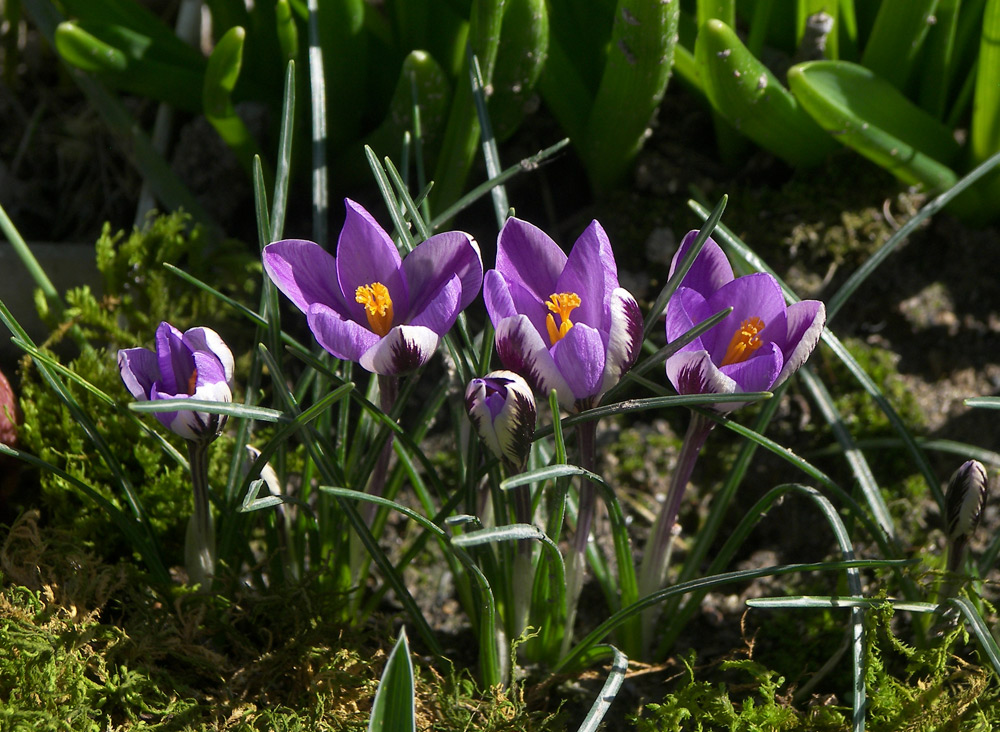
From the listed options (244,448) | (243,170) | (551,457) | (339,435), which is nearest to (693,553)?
(551,457)

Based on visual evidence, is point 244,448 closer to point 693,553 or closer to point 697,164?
point 693,553

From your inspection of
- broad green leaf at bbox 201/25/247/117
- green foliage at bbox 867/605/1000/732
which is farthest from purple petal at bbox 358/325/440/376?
broad green leaf at bbox 201/25/247/117

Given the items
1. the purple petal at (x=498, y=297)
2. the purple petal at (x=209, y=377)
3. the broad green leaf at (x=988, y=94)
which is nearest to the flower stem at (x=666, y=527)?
the purple petal at (x=498, y=297)

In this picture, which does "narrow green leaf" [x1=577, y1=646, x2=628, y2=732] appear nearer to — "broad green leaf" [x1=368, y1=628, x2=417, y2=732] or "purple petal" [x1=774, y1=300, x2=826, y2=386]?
"broad green leaf" [x1=368, y1=628, x2=417, y2=732]

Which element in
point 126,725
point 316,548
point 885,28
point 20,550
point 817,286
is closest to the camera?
point 126,725

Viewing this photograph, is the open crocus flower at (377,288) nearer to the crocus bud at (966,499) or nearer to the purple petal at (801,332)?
the purple petal at (801,332)

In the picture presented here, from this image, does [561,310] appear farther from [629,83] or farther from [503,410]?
[629,83]
